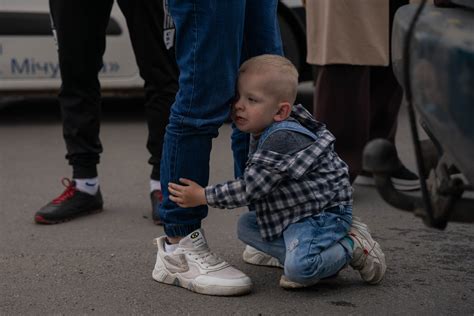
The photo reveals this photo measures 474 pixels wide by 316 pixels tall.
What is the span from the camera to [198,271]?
2932mm

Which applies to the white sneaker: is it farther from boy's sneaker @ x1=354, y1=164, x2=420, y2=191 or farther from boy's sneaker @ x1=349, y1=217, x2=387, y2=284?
boy's sneaker @ x1=354, y1=164, x2=420, y2=191

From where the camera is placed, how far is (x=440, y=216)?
2.17 meters

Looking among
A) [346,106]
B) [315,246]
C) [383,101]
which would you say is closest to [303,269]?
[315,246]

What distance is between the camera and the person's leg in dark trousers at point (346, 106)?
153 inches

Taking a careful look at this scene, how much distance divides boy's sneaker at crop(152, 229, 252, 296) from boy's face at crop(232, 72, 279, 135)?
401 mm

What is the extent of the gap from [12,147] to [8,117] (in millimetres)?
1071

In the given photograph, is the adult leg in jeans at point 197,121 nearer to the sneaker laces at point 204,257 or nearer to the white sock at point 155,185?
the sneaker laces at point 204,257

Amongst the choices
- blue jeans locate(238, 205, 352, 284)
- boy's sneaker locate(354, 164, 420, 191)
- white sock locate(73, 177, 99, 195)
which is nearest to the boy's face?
blue jeans locate(238, 205, 352, 284)

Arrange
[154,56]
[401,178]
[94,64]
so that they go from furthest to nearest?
[401,178] < [94,64] < [154,56]

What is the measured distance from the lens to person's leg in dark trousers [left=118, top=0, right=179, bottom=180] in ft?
12.0

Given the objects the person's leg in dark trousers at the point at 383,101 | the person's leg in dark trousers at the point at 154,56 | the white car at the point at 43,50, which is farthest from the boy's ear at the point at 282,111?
the white car at the point at 43,50

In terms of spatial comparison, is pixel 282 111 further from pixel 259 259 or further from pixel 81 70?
pixel 81 70

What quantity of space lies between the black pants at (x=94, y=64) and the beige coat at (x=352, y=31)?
0.63 m

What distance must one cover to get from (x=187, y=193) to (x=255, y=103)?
13.5 inches
